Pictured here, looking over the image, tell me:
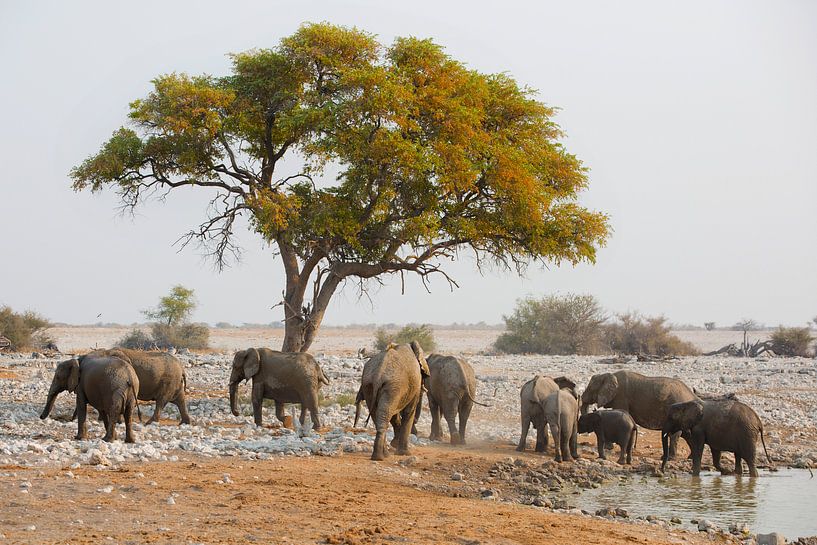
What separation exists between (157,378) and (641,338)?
35339mm

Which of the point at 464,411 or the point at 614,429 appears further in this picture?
the point at 464,411

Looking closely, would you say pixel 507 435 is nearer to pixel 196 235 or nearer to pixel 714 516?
pixel 714 516

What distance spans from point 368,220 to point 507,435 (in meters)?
6.92

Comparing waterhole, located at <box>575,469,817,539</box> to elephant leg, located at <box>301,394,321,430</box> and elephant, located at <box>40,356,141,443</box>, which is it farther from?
elephant, located at <box>40,356,141,443</box>

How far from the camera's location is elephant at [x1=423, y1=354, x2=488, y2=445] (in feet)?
57.5

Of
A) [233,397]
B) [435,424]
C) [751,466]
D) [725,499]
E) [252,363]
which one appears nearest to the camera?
[725,499]

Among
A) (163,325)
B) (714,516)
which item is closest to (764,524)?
(714,516)

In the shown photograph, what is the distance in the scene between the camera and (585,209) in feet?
80.2

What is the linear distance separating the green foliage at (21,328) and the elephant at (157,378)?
2372 cm

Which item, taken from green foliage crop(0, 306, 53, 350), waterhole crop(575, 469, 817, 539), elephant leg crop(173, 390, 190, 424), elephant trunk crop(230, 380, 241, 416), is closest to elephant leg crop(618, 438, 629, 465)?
waterhole crop(575, 469, 817, 539)

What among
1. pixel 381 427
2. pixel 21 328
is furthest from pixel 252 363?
pixel 21 328

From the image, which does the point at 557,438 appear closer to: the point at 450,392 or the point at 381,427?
the point at 450,392

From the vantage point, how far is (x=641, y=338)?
49000 mm

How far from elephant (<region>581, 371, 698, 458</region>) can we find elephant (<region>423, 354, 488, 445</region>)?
2349 mm
